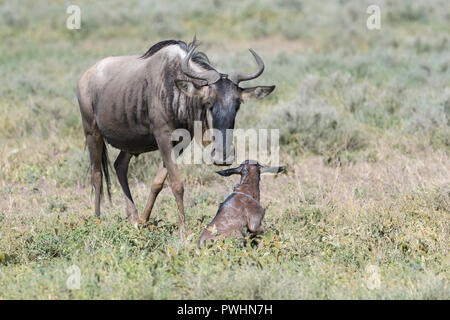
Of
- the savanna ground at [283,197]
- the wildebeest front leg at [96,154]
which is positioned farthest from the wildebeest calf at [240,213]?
the wildebeest front leg at [96,154]

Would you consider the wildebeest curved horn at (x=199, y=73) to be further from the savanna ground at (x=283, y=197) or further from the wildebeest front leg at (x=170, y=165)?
the savanna ground at (x=283, y=197)

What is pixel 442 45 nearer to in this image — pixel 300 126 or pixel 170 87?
pixel 300 126

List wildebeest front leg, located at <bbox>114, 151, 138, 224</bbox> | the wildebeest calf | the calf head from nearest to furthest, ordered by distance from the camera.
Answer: the wildebeest calf
the calf head
wildebeest front leg, located at <bbox>114, 151, 138, 224</bbox>

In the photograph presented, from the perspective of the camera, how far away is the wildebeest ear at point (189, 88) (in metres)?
5.37

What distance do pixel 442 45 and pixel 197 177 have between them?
12.0 m

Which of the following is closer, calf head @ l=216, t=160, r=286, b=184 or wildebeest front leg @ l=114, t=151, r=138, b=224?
calf head @ l=216, t=160, r=286, b=184

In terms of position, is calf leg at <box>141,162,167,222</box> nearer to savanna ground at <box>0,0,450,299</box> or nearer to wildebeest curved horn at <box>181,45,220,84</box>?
savanna ground at <box>0,0,450,299</box>

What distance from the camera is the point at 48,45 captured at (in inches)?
741

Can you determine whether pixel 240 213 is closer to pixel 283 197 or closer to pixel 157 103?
pixel 157 103

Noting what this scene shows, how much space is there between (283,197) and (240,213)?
203cm

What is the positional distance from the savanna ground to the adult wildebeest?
0.56 m

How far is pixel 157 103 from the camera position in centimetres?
578

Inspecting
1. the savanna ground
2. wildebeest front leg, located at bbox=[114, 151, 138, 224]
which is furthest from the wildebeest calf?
wildebeest front leg, located at bbox=[114, 151, 138, 224]

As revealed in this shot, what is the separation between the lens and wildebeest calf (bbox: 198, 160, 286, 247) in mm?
4922
